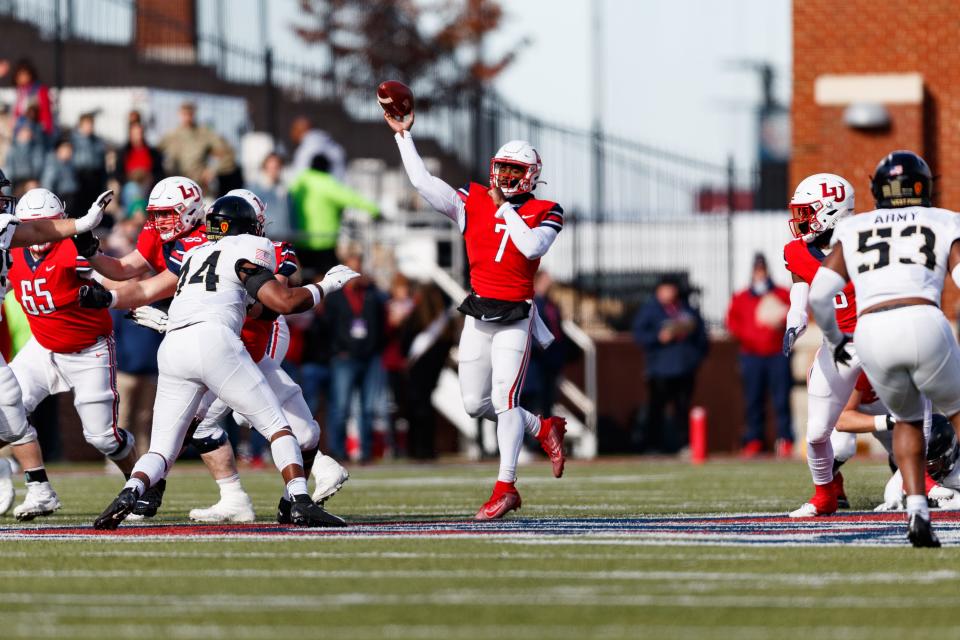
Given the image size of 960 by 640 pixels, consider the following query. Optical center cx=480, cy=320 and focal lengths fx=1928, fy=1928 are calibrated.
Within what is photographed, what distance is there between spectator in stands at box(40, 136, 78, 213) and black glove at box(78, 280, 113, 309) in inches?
366

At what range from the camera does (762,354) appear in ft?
66.8

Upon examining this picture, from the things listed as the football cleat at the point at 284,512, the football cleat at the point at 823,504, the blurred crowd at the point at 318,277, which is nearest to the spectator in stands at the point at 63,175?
the blurred crowd at the point at 318,277

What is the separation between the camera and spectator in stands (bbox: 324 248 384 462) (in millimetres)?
19125

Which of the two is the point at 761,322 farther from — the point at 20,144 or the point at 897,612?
the point at 897,612

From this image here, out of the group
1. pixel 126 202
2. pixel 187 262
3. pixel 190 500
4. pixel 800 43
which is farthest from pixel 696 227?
pixel 187 262

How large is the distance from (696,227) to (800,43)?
12.4 ft

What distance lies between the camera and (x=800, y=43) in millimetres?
22266

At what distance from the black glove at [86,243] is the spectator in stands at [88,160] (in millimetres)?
9284

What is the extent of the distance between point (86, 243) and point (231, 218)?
145cm

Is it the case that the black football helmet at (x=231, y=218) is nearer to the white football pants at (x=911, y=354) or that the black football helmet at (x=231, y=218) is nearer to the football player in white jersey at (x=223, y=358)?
the football player in white jersey at (x=223, y=358)

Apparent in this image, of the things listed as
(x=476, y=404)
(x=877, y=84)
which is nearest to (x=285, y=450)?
(x=476, y=404)

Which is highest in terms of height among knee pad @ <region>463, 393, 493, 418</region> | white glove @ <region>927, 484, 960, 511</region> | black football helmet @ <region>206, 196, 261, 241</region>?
black football helmet @ <region>206, 196, 261, 241</region>

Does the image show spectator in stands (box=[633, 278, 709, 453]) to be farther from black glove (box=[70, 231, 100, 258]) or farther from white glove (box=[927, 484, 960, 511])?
black glove (box=[70, 231, 100, 258])

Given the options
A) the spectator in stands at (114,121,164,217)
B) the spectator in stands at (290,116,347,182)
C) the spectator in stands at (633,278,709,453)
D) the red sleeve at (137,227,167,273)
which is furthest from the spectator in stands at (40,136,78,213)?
the red sleeve at (137,227,167,273)
